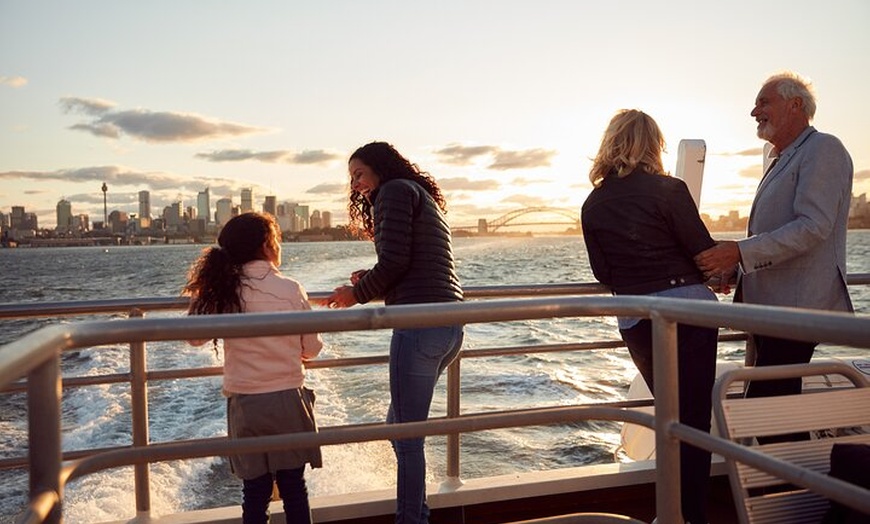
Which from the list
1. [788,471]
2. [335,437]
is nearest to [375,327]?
[335,437]

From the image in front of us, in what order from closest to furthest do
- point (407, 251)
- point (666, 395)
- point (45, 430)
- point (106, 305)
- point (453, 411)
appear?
point (45, 430) < point (666, 395) < point (407, 251) < point (106, 305) < point (453, 411)

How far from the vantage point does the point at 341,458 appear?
7.48m

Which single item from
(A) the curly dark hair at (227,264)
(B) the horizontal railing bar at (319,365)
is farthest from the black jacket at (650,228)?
(A) the curly dark hair at (227,264)

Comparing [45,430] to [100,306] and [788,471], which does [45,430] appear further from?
[100,306]

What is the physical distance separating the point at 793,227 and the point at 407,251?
1296mm

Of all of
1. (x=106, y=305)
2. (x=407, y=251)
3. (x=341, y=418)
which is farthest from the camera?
(x=341, y=418)

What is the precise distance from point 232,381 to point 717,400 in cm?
142

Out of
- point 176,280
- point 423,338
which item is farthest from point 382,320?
point 176,280

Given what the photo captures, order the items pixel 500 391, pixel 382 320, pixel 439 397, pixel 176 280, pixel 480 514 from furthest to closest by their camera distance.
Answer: pixel 176 280 → pixel 500 391 → pixel 439 397 → pixel 480 514 → pixel 382 320

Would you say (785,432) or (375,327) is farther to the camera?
(785,432)

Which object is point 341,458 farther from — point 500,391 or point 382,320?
point 382,320

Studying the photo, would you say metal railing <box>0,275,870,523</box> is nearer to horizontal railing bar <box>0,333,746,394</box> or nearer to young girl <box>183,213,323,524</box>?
young girl <box>183,213,323,524</box>

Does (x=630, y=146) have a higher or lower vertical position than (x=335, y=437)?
higher

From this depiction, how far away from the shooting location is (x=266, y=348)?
231 centimetres
